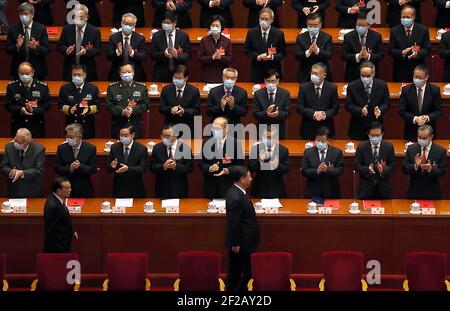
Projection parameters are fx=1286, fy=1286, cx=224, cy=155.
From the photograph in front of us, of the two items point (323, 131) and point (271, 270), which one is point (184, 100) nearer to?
point (323, 131)

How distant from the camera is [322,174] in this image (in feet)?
47.3

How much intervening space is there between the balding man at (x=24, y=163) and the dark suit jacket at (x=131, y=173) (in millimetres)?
804

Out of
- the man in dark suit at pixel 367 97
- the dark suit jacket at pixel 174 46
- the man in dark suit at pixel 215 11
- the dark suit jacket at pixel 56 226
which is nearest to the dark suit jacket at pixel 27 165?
the dark suit jacket at pixel 56 226

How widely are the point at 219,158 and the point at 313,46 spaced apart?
89.5 inches

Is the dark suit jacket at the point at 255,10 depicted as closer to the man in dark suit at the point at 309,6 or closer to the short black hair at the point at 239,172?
the man in dark suit at the point at 309,6

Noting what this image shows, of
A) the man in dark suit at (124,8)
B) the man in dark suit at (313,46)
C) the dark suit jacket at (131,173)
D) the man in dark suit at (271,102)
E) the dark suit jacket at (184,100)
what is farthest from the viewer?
the man in dark suit at (124,8)

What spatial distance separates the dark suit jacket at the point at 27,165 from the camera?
14.4 metres

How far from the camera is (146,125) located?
15984 mm

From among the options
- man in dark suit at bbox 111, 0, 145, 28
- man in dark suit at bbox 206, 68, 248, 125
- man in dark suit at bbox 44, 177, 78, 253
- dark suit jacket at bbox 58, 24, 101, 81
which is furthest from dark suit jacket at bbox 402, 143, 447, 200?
man in dark suit at bbox 111, 0, 145, 28

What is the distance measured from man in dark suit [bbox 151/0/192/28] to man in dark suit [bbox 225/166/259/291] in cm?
416

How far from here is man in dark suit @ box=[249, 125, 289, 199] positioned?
1442cm

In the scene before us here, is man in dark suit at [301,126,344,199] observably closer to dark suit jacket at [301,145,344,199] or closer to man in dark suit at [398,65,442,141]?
dark suit jacket at [301,145,344,199]

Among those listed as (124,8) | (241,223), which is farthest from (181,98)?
(241,223)
